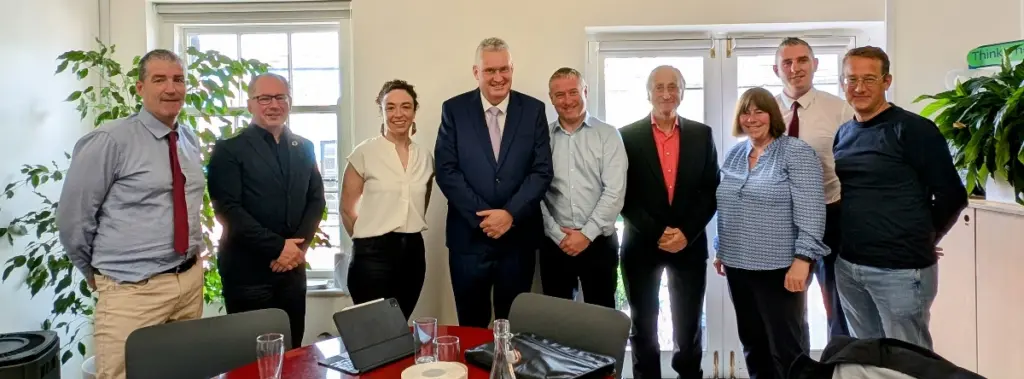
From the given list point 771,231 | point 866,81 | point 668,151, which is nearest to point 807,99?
point 866,81

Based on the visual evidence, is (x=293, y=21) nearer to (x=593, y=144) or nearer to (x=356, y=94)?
(x=356, y=94)

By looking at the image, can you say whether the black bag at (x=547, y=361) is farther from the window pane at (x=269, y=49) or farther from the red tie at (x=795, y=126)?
the window pane at (x=269, y=49)

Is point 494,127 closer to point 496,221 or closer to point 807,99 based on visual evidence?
point 496,221

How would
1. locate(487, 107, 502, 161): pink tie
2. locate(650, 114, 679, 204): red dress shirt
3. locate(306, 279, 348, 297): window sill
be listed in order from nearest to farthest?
1. locate(487, 107, 502, 161): pink tie
2. locate(650, 114, 679, 204): red dress shirt
3. locate(306, 279, 348, 297): window sill

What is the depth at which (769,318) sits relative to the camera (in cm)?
236

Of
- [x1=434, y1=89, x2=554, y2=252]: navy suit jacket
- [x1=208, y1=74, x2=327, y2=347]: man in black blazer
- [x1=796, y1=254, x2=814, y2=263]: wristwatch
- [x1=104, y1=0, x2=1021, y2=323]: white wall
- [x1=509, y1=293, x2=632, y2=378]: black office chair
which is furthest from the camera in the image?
[x1=104, y1=0, x2=1021, y2=323]: white wall

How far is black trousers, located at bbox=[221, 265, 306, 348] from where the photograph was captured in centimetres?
242

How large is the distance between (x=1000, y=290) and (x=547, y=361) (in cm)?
240

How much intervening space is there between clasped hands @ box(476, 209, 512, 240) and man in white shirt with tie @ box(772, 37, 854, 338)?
1.34 metres

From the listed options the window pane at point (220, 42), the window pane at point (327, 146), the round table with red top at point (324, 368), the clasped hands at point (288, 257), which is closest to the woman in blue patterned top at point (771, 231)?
the round table with red top at point (324, 368)

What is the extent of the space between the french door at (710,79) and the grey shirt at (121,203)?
222 centimetres

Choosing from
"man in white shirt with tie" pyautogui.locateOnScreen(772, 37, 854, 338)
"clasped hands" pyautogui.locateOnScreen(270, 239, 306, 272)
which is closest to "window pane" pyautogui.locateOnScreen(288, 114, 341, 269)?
"clasped hands" pyautogui.locateOnScreen(270, 239, 306, 272)

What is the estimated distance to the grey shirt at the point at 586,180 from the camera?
2.68m

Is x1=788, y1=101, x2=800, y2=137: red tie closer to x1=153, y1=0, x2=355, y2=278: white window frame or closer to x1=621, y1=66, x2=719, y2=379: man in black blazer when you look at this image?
x1=621, y1=66, x2=719, y2=379: man in black blazer
